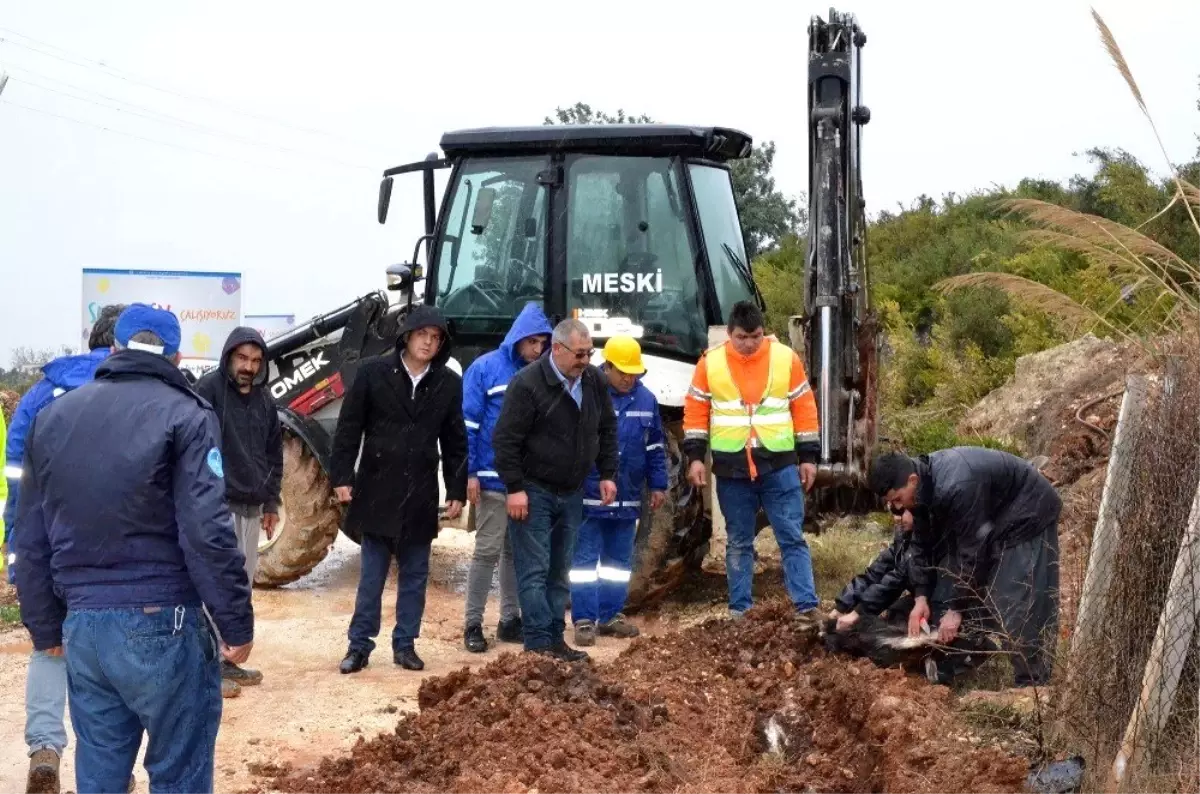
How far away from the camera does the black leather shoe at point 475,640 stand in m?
8.49

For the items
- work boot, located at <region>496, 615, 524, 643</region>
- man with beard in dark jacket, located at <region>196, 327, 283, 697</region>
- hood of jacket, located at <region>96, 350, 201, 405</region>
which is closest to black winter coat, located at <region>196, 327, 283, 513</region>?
man with beard in dark jacket, located at <region>196, 327, 283, 697</region>

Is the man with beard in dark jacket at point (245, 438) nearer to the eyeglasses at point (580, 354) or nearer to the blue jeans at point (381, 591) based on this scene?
the blue jeans at point (381, 591)

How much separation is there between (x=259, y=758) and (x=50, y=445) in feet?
7.67

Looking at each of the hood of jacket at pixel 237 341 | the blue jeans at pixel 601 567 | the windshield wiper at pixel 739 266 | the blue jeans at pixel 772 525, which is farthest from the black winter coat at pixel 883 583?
the hood of jacket at pixel 237 341

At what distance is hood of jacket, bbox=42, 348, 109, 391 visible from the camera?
618cm

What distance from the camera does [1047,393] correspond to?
12797 mm

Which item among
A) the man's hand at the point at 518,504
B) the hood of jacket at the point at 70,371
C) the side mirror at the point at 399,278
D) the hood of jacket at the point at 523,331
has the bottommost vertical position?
the man's hand at the point at 518,504

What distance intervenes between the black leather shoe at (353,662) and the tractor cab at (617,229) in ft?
8.87

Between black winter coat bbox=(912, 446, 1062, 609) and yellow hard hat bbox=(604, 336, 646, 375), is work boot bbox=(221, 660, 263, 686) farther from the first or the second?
black winter coat bbox=(912, 446, 1062, 609)

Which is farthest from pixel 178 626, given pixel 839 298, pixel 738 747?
pixel 839 298

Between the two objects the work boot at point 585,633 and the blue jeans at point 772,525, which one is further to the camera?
the work boot at point 585,633

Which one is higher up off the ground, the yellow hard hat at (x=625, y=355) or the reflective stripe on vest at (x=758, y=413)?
the yellow hard hat at (x=625, y=355)

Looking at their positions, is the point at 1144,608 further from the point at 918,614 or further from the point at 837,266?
the point at 837,266

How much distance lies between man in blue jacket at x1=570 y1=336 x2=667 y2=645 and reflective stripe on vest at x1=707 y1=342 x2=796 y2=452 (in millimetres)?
532
